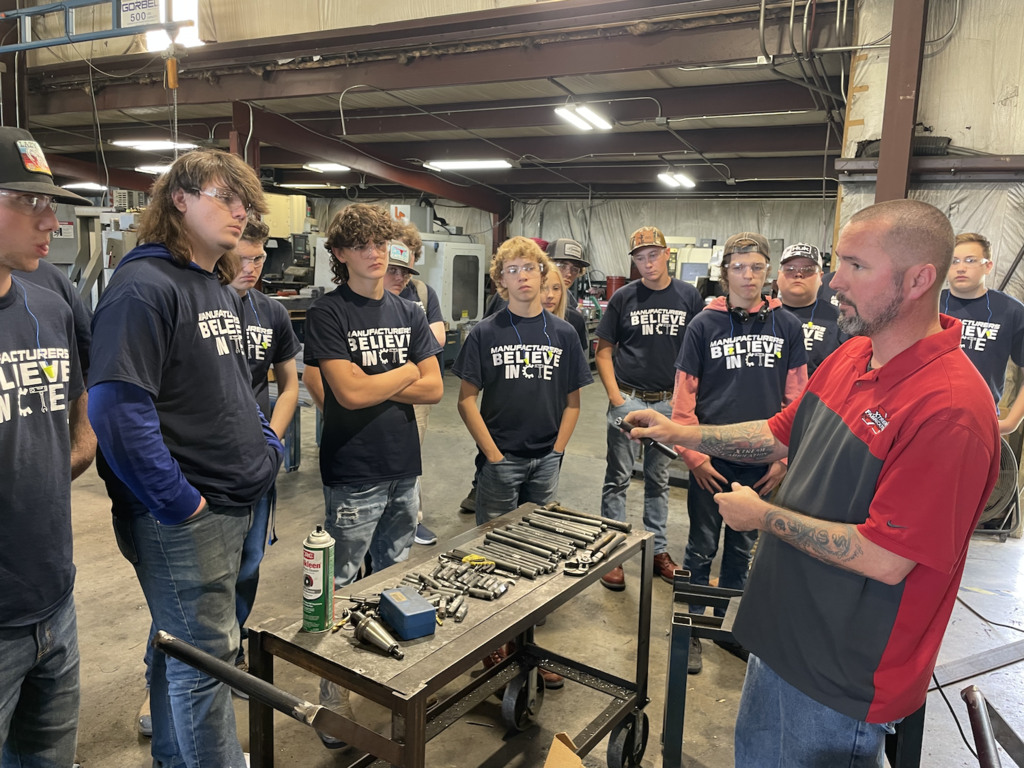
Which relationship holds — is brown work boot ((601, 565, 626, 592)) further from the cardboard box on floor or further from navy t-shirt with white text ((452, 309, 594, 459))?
the cardboard box on floor

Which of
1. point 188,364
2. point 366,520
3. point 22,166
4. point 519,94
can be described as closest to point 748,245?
point 366,520

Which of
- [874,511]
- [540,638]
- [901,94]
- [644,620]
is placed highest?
[901,94]

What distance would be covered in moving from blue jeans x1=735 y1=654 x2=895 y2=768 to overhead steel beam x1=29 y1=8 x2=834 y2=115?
13.8ft


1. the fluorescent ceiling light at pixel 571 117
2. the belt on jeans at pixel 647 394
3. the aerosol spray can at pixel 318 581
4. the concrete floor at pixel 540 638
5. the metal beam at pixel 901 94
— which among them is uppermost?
the fluorescent ceiling light at pixel 571 117

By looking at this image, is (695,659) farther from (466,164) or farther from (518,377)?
(466,164)

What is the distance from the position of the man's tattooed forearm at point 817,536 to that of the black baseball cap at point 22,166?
1.75 metres

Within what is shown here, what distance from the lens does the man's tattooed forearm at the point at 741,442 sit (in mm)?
2047

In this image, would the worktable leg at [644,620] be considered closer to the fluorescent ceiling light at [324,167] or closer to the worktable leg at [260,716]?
the worktable leg at [260,716]

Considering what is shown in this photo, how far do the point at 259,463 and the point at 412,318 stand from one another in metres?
0.96

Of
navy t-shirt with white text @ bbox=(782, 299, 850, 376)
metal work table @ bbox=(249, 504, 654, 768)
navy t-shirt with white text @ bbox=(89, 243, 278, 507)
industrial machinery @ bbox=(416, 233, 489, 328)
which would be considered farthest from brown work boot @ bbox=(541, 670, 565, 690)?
industrial machinery @ bbox=(416, 233, 489, 328)

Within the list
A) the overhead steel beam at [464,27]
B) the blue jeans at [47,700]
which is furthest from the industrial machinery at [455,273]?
the blue jeans at [47,700]

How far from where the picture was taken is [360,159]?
30.6ft

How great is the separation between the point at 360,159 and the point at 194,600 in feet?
28.0

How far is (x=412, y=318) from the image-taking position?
264 cm
